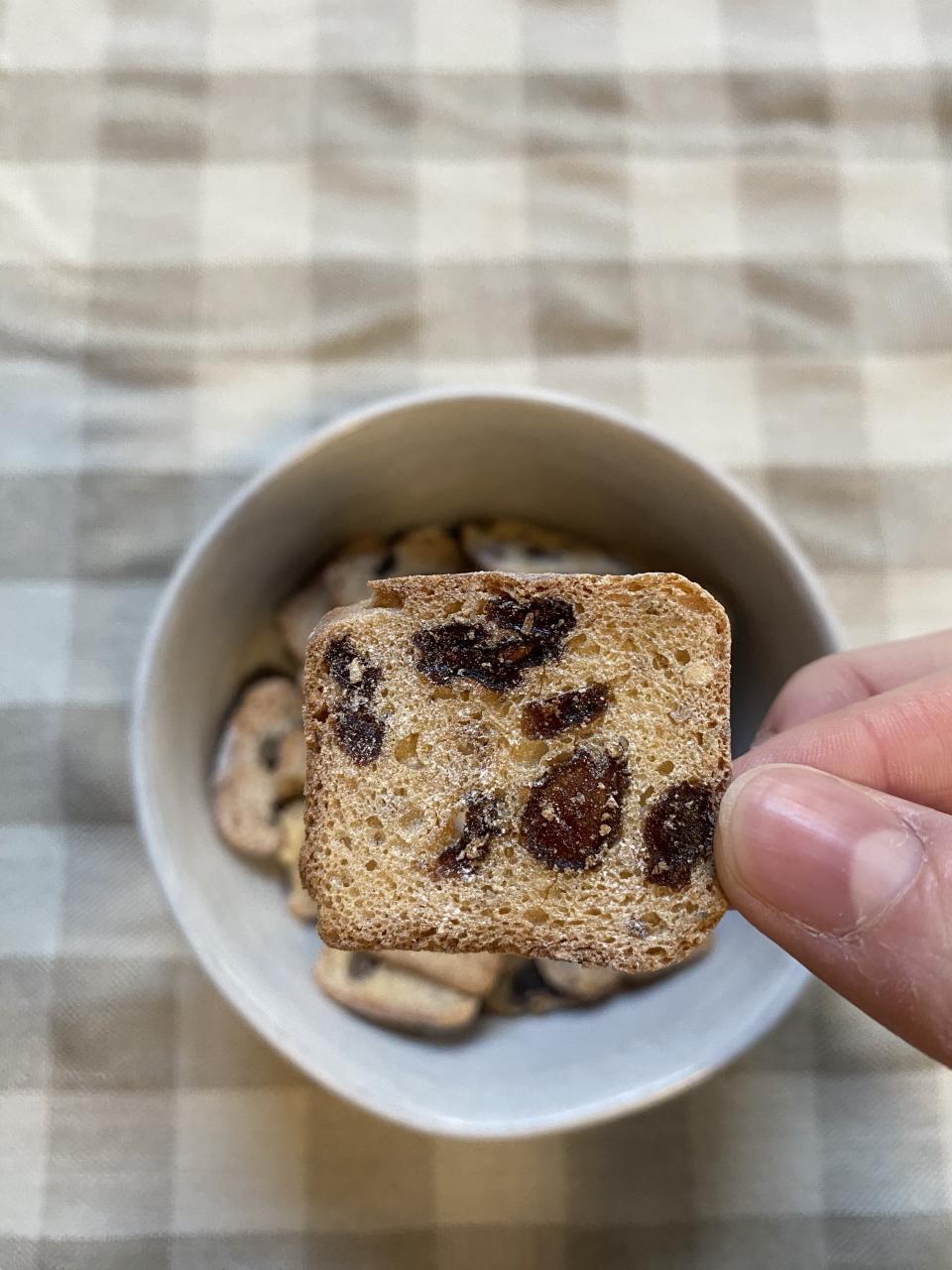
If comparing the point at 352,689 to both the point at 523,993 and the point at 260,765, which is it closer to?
the point at 260,765

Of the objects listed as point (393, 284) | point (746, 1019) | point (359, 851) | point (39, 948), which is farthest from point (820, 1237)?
point (393, 284)

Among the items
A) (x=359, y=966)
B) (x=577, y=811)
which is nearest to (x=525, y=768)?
(x=577, y=811)

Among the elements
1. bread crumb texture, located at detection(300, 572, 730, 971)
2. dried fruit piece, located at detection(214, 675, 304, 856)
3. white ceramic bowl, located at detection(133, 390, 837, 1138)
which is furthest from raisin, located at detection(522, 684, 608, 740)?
dried fruit piece, located at detection(214, 675, 304, 856)

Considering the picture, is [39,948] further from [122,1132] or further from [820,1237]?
[820,1237]

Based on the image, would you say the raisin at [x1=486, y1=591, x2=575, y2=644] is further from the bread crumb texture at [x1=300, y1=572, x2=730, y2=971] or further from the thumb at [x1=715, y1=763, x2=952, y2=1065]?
the thumb at [x1=715, y1=763, x2=952, y2=1065]

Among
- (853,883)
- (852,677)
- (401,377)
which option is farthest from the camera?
(401,377)
